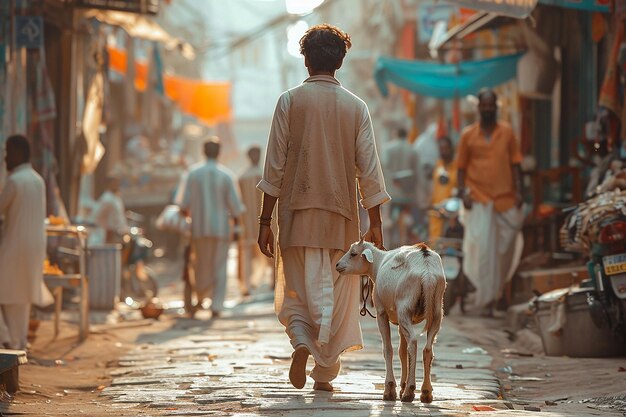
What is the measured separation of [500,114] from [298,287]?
1464 cm

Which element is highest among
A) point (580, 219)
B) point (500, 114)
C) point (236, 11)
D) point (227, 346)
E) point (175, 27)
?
point (236, 11)

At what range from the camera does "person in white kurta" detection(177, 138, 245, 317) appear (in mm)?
16047

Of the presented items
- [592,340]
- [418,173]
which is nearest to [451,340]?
[592,340]

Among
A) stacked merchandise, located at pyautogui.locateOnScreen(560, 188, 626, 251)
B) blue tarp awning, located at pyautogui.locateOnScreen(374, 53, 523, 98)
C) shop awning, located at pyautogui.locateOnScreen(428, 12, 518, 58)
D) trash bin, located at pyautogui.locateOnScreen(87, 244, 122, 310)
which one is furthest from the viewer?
blue tarp awning, located at pyautogui.locateOnScreen(374, 53, 523, 98)

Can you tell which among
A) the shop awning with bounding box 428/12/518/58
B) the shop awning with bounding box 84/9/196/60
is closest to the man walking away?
the shop awning with bounding box 428/12/518/58

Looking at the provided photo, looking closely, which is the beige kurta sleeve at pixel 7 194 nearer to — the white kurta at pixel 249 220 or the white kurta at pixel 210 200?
the white kurta at pixel 210 200

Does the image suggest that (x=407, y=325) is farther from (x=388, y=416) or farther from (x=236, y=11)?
(x=236, y=11)

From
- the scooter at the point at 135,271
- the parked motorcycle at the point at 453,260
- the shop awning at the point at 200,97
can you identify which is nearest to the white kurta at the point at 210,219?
the scooter at the point at 135,271

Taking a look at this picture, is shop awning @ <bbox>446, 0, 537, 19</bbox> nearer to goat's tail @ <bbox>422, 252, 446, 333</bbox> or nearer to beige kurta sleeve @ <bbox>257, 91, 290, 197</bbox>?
beige kurta sleeve @ <bbox>257, 91, 290, 197</bbox>

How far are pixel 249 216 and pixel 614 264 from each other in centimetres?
1104

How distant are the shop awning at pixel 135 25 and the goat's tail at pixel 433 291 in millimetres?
11127

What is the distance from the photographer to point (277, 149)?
27.1ft

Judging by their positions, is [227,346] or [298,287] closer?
[298,287]

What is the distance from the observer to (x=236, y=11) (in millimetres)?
100812
